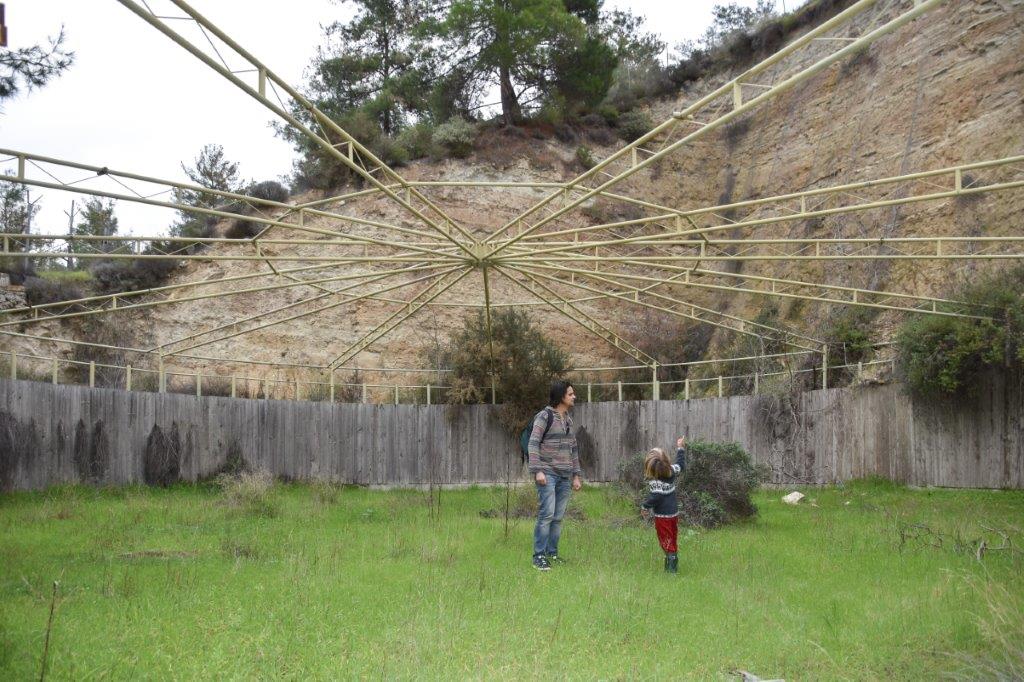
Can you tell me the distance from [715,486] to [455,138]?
928 inches

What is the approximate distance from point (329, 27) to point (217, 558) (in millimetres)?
33588

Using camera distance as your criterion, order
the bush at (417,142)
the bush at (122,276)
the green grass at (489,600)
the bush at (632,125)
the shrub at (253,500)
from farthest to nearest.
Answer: the bush at (632,125) → the bush at (417,142) → the bush at (122,276) → the shrub at (253,500) → the green grass at (489,600)

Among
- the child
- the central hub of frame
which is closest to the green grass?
the child

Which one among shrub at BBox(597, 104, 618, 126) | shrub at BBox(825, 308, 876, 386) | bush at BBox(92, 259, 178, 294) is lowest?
shrub at BBox(825, 308, 876, 386)

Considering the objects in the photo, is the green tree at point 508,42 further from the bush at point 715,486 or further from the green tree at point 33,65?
the bush at point 715,486

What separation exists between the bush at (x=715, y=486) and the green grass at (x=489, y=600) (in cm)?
39

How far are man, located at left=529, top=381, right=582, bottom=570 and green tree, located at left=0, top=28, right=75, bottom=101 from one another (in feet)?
32.3

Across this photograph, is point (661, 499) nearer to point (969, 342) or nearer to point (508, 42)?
point (969, 342)

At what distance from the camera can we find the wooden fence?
52.0 ft

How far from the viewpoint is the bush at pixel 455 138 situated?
1321 inches

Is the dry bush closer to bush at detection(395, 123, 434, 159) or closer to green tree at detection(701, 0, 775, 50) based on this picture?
bush at detection(395, 123, 434, 159)

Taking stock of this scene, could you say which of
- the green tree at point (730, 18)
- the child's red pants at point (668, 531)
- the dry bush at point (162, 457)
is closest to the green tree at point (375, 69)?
the green tree at point (730, 18)

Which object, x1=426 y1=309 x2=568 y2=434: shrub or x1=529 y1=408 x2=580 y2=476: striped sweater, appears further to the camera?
x1=426 y1=309 x2=568 y2=434: shrub

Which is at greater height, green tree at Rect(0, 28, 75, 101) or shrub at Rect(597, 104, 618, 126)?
shrub at Rect(597, 104, 618, 126)
